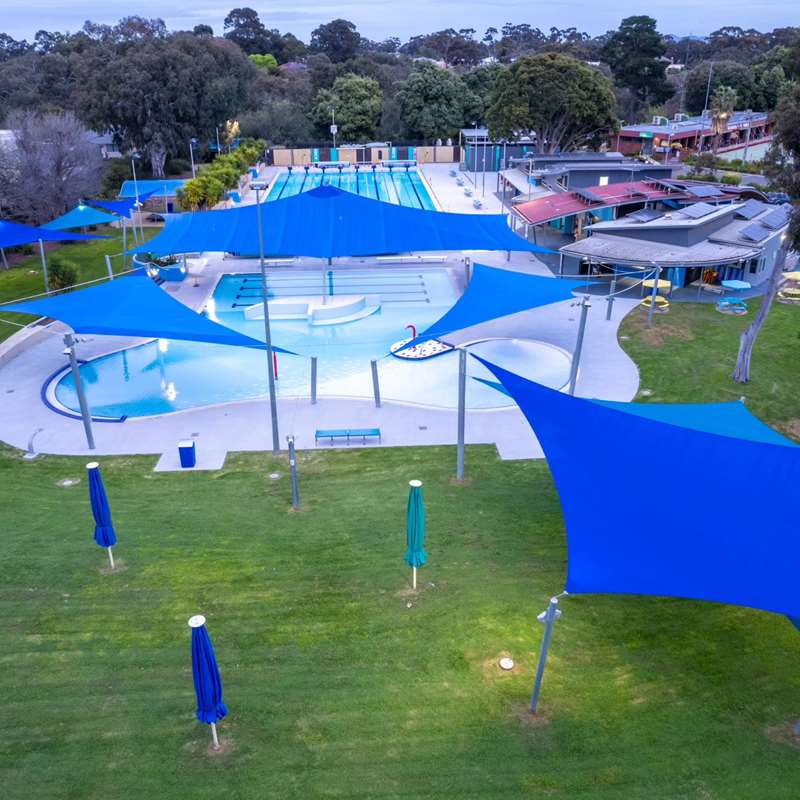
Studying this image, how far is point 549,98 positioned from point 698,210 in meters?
23.7

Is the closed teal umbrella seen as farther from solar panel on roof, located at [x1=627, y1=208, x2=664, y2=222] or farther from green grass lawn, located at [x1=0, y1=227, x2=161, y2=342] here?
solar panel on roof, located at [x1=627, y1=208, x2=664, y2=222]

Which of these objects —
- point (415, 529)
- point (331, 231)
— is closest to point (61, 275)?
point (331, 231)

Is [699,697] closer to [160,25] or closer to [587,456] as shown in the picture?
[587,456]

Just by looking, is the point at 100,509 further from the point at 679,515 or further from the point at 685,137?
the point at 685,137

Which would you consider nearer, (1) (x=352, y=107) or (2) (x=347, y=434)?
(2) (x=347, y=434)

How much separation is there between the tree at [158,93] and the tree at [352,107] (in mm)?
14061

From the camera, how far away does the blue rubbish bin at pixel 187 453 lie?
15.1m

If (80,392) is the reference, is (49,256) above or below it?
above

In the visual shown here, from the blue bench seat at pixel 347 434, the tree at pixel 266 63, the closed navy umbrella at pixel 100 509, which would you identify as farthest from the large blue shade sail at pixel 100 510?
the tree at pixel 266 63

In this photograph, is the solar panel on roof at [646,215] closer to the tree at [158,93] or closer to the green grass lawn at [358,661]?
the green grass lawn at [358,661]

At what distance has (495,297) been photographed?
18703mm

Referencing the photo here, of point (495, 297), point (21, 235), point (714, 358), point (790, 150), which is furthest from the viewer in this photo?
point (21, 235)

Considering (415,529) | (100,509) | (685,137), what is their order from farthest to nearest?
1. (685,137)
2. (100,509)
3. (415,529)

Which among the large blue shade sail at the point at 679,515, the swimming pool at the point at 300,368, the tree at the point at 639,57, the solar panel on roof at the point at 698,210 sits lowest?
the swimming pool at the point at 300,368
